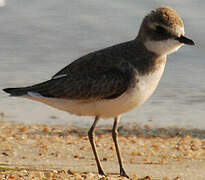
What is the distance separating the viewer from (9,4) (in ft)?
53.7

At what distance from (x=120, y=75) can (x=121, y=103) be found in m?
0.36

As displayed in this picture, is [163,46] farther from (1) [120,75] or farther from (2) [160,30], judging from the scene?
(1) [120,75]

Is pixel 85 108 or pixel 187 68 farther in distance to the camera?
pixel 187 68

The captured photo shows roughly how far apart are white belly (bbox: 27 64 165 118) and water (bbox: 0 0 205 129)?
9.10ft

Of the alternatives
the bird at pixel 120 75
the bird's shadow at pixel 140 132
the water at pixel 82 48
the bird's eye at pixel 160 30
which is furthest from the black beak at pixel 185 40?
the water at pixel 82 48

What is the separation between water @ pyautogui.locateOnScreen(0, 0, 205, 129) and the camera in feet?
37.1

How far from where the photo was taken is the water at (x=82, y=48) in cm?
1130

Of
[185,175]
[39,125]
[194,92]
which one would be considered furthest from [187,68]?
[185,175]

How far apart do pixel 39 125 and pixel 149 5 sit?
6022 mm

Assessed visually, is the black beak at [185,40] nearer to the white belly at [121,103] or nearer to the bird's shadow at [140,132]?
the white belly at [121,103]

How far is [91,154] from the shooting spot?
955 cm

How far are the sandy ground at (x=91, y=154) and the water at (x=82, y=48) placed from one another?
1.28 feet

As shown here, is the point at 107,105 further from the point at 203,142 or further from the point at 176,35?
the point at 203,142

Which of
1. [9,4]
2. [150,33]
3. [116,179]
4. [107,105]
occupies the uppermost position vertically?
[150,33]
